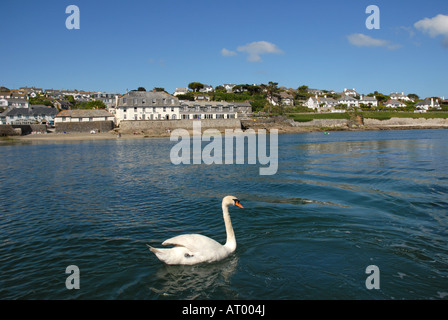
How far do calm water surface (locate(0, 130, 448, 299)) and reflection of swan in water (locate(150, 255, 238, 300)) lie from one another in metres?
0.02

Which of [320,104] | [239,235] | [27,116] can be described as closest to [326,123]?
[320,104]

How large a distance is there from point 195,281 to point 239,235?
3.26m

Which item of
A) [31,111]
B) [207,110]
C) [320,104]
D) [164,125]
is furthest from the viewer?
[320,104]

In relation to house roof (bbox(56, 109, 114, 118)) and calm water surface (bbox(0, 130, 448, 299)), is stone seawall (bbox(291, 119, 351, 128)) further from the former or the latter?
calm water surface (bbox(0, 130, 448, 299))

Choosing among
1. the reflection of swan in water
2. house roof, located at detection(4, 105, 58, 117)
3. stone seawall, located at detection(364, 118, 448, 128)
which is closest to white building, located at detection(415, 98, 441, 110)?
stone seawall, located at detection(364, 118, 448, 128)

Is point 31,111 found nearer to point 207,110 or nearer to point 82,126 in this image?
point 82,126

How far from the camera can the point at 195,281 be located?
729 cm

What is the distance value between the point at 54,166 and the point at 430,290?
28.6 metres

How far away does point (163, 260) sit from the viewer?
774cm

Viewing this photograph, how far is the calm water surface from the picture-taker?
7.07m

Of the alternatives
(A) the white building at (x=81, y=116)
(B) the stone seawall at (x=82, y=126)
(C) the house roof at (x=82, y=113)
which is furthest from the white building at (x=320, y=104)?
(B) the stone seawall at (x=82, y=126)

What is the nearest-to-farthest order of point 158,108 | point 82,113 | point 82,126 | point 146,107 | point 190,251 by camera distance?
point 190,251 → point 82,126 → point 82,113 → point 146,107 → point 158,108

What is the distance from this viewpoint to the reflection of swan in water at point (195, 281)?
6762mm
